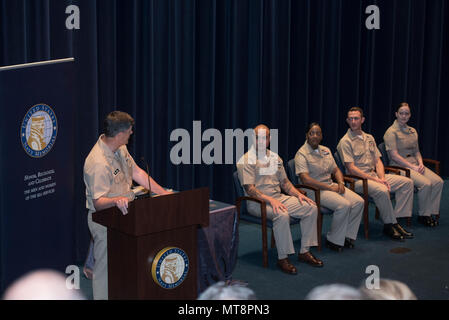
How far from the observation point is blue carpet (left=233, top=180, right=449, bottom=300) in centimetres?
467

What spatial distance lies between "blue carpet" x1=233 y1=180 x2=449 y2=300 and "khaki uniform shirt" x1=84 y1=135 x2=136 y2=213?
138 centimetres

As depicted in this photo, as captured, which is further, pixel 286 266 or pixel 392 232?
pixel 392 232

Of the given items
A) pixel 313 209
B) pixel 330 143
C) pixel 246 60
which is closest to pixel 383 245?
pixel 313 209

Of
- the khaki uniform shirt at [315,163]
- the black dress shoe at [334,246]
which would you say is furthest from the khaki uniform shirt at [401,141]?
the black dress shoe at [334,246]

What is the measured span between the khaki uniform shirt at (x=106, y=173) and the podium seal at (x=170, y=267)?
50cm

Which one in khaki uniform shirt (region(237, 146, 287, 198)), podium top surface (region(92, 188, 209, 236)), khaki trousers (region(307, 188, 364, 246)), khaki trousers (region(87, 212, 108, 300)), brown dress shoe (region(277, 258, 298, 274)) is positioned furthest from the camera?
khaki trousers (region(307, 188, 364, 246))

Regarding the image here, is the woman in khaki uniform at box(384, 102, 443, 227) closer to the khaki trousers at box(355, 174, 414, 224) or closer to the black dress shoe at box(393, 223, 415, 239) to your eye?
the khaki trousers at box(355, 174, 414, 224)

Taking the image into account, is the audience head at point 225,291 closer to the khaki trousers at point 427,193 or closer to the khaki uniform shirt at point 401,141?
the khaki trousers at point 427,193

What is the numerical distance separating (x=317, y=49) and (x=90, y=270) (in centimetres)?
→ 419

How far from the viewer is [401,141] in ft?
21.7

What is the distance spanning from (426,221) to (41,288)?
4.22 meters

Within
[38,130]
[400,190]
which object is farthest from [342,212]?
[38,130]

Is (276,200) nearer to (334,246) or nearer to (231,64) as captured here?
(334,246)

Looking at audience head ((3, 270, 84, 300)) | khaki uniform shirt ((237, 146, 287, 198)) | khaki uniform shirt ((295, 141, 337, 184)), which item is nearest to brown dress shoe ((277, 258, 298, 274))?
khaki uniform shirt ((237, 146, 287, 198))
